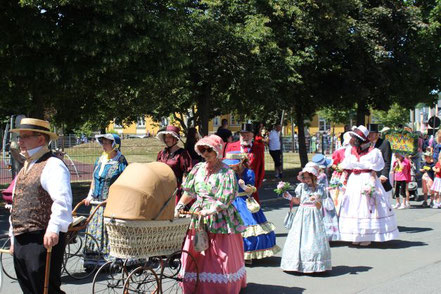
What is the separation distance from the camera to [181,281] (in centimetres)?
609

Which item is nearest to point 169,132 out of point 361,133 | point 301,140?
point 361,133

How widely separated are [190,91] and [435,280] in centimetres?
1485

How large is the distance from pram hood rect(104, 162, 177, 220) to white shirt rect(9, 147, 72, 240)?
21.6 inches

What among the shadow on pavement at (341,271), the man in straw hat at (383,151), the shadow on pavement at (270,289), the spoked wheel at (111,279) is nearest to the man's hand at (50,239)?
the spoked wheel at (111,279)

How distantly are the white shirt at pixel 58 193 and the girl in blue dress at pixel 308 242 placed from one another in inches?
143

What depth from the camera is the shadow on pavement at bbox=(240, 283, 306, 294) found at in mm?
6715

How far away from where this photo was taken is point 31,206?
4.69m

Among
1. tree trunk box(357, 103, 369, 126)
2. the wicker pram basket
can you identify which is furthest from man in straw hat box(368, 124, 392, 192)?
tree trunk box(357, 103, 369, 126)

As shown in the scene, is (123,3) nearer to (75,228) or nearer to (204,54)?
(204,54)

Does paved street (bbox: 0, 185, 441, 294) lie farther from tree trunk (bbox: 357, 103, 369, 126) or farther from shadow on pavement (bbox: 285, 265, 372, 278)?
Result: tree trunk (bbox: 357, 103, 369, 126)

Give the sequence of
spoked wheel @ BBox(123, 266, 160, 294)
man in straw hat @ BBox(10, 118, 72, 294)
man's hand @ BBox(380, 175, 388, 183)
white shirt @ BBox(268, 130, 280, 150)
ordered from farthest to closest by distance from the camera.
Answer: white shirt @ BBox(268, 130, 280, 150) < man's hand @ BBox(380, 175, 388, 183) < spoked wheel @ BBox(123, 266, 160, 294) < man in straw hat @ BBox(10, 118, 72, 294)

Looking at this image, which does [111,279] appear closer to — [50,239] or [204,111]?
[50,239]

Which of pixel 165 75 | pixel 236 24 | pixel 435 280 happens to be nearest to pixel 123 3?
pixel 165 75

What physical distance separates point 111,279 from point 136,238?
105cm
